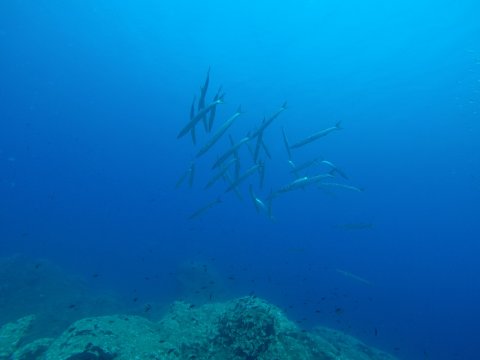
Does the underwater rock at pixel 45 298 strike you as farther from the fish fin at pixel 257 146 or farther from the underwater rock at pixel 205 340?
the fish fin at pixel 257 146

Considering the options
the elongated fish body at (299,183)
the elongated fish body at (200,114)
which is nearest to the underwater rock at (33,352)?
the elongated fish body at (200,114)

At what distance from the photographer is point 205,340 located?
256 inches

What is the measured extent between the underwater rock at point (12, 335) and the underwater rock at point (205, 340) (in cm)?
377

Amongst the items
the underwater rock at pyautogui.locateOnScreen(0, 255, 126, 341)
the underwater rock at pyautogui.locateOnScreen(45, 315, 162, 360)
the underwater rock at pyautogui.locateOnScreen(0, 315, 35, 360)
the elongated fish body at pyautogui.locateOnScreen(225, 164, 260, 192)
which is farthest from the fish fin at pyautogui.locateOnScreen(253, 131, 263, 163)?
the underwater rock at pyautogui.locateOnScreen(0, 315, 35, 360)

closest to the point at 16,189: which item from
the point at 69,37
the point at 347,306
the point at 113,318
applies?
the point at 69,37

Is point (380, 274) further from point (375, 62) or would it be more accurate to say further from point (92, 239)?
point (92, 239)

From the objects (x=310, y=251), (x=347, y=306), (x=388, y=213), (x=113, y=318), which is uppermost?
(x=388, y=213)

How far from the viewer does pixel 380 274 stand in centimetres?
3891

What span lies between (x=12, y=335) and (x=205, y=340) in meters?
6.33

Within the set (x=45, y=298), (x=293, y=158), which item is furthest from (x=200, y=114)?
(x=293, y=158)

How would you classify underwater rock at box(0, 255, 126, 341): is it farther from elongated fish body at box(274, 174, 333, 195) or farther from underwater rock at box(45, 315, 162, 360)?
elongated fish body at box(274, 174, 333, 195)

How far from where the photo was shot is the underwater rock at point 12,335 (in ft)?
28.7

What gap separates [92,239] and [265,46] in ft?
109

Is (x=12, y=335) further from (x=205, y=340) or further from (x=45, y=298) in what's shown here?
(x=205, y=340)
